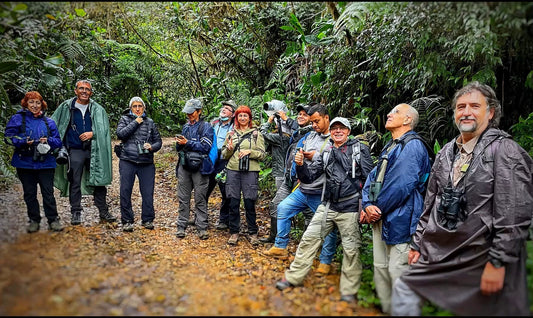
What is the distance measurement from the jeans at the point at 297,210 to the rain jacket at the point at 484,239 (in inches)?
51.8

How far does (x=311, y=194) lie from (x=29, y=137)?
13.1 ft

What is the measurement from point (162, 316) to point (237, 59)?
8.40m

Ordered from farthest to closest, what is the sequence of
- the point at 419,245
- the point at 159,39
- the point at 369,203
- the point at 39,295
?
the point at 159,39
the point at 369,203
the point at 419,245
the point at 39,295

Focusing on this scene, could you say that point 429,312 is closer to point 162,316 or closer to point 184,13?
point 162,316

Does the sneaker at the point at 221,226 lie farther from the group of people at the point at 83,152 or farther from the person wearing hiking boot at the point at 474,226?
the person wearing hiking boot at the point at 474,226

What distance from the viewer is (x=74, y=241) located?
15.4 ft

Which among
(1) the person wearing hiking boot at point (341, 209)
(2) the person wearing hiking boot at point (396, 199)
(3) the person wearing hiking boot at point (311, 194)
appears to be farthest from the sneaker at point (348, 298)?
(3) the person wearing hiking boot at point (311, 194)

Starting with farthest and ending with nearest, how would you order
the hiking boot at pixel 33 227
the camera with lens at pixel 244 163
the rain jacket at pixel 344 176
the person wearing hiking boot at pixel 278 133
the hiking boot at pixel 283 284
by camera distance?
the person wearing hiking boot at pixel 278 133 < the camera with lens at pixel 244 163 < the hiking boot at pixel 33 227 < the rain jacket at pixel 344 176 < the hiking boot at pixel 283 284

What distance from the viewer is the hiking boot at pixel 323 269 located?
4602mm

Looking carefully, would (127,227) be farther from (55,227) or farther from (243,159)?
(243,159)

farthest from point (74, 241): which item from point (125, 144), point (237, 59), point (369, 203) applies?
point (237, 59)

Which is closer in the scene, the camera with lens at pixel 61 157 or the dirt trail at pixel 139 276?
the dirt trail at pixel 139 276

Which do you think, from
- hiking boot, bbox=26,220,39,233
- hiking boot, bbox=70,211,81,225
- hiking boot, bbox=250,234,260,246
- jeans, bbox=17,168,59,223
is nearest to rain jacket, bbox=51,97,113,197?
hiking boot, bbox=70,211,81,225

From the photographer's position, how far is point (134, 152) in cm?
571
